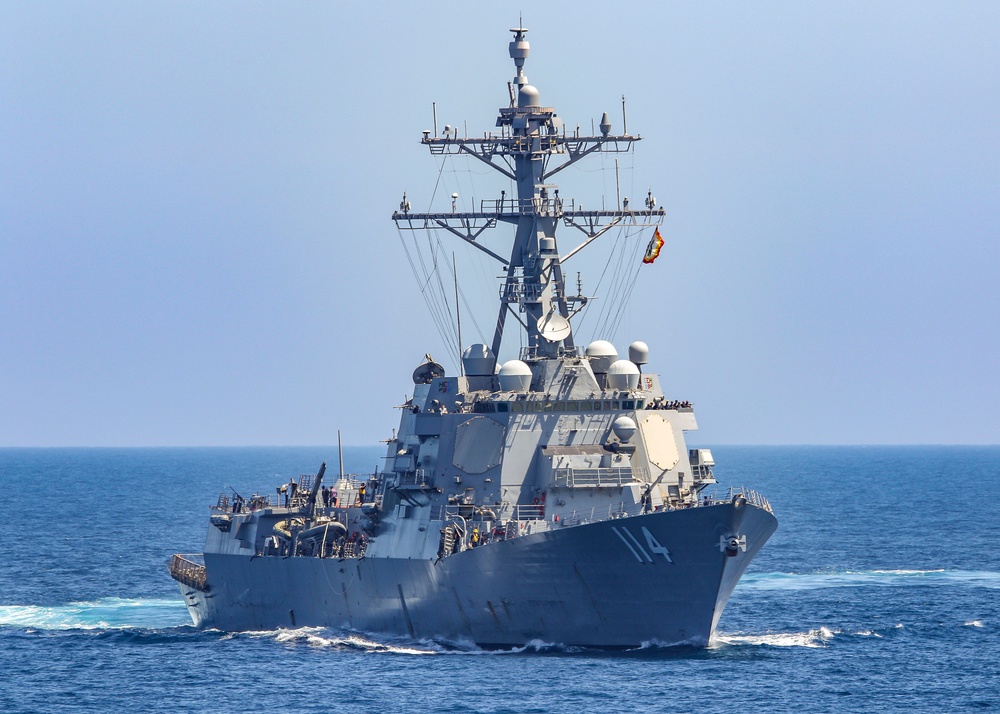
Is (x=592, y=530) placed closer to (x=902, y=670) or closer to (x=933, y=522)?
(x=902, y=670)

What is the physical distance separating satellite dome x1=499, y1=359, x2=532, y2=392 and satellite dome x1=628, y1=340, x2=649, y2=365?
272cm

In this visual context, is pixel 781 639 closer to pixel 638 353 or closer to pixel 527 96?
pixel 638 353

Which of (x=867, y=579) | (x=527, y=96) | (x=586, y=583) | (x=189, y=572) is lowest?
(x=867, y=579)

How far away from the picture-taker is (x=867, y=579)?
4694 centimetres

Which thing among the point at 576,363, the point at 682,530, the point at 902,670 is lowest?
the point at 902,670

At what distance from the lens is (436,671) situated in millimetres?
30391

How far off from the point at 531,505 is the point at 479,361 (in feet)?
14.0

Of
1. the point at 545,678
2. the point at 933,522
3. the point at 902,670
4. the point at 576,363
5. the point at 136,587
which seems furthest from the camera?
the point at 933,522

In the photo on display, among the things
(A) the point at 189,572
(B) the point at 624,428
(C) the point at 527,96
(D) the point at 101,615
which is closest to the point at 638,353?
(B) the point at 624,428

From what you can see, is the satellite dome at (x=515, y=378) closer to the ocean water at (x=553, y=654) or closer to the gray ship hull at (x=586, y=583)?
the gray ship hull at (x=586, y=583)

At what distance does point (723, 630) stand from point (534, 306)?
334 inches

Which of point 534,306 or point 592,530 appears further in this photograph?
point 534,306

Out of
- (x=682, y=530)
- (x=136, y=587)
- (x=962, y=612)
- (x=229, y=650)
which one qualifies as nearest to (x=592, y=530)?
(x=682, y=530)

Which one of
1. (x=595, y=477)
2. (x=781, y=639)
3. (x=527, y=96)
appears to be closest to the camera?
(x=595, y=477)
